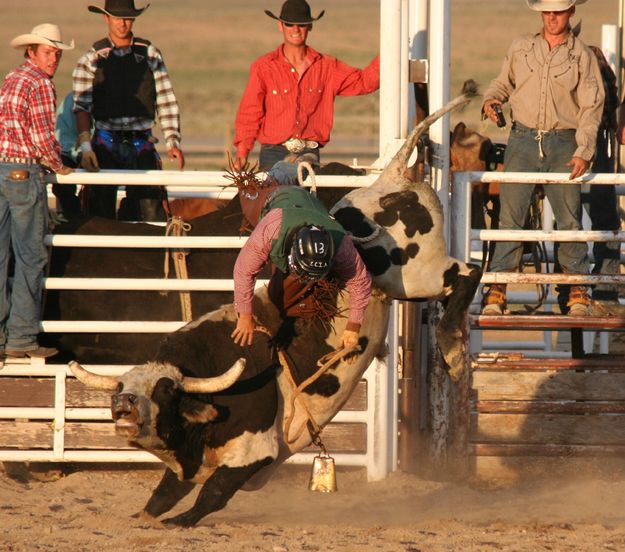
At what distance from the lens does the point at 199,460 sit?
6.13m

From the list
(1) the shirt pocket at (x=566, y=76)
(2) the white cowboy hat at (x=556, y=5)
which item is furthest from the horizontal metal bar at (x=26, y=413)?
(2) the white cowboy hat at (x=556, y=5)

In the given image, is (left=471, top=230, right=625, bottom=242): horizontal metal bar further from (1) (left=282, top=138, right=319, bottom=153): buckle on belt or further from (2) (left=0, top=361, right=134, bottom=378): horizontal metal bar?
(2) (left=0, top=361, right=134, bottom=378): horizontal metal bar

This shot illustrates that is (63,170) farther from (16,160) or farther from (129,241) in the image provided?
(129,241)

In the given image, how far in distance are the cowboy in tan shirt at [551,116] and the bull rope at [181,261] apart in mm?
1706

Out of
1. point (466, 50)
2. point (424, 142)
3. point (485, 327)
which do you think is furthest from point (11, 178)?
point (466, 50)

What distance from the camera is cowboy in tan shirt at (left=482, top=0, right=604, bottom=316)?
25.2ft

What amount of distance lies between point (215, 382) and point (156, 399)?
27 centimetres

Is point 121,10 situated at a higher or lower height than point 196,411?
higher

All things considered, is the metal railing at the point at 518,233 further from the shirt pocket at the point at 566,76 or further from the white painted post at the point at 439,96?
the shirt pocket at the point at 566,76

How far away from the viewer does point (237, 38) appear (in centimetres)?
6819

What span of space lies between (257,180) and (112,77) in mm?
1615

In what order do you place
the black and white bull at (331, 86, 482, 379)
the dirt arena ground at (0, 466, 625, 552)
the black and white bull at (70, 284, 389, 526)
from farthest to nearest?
the black and white bull at (331, 86, 482, 379) < the dirt arena ground at (0, 466, 625, 552) < the black and white bull at (70, 284, 389, 526)

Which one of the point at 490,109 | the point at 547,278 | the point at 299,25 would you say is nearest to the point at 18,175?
the point at 299,25

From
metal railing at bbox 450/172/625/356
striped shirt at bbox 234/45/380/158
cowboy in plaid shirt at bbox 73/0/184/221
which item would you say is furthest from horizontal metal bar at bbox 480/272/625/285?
cowboy in plaid shirt at bbox 73/0/184/221
